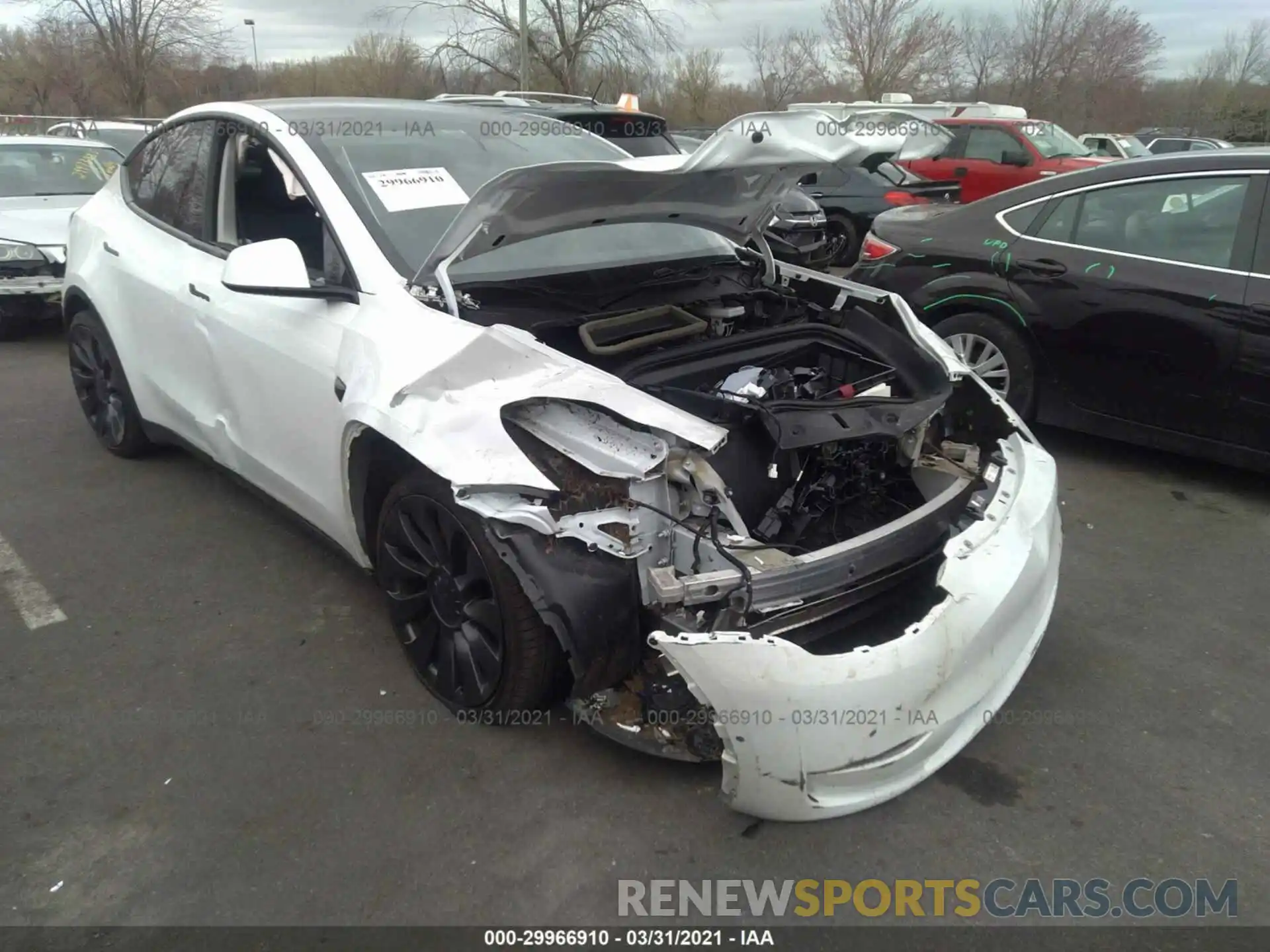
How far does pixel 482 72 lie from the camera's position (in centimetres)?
2680

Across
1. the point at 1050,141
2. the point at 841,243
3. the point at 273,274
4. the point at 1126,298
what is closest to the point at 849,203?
the point at 841,243

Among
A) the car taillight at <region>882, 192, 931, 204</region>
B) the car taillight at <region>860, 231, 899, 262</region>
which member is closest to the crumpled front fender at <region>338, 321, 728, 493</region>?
the car taillight at <region>860, 231, 899, 262</region>

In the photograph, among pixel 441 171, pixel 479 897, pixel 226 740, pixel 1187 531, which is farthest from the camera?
pixel 1187 531

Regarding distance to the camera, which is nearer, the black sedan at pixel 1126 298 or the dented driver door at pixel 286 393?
the dented driver door at pixel 286 393

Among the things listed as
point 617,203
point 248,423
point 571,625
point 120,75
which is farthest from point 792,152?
point 120,75

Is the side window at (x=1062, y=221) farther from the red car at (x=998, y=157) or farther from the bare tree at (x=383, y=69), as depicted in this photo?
the bare tree at (x=383, y=69)

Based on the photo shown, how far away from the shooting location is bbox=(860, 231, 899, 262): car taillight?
5.35 m

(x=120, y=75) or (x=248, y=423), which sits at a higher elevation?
(x=120, y=75)

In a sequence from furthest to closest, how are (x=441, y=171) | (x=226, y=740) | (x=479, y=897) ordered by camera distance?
1. (x=441, y=171)
2. (x=226, y=740)
3. (x=479, y=897)

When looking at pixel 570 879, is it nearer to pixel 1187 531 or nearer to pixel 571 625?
pixel 571 625

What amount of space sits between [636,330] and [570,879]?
5.59 ft

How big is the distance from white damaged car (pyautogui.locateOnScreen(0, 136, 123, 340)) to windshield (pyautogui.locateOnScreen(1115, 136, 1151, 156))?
16.3 meters

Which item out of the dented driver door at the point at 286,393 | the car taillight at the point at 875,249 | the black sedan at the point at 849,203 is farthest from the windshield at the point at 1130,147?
the dented driver door at the point at 286,393

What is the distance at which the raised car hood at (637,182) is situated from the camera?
8.61 ft
